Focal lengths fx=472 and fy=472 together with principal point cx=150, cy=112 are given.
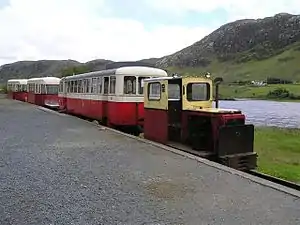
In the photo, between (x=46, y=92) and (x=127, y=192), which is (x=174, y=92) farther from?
(x=46, y=92)

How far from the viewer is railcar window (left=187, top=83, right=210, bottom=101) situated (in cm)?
1338

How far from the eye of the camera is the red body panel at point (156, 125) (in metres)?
14.1

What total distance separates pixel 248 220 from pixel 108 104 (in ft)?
46.5

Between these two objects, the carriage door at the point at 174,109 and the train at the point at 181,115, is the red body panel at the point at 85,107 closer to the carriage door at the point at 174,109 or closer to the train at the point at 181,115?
the train at the point at 181,115

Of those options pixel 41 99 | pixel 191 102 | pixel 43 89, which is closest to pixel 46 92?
pixel 43 89

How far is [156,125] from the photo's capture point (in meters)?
14.7

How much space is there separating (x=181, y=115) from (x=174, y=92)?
2.31 feet

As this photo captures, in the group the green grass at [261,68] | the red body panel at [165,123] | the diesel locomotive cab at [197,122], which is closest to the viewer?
the diesel locomotive cab at [197,122]

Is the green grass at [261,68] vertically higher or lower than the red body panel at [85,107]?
higher

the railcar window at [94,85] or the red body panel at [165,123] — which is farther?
the railcar window at [94,85]

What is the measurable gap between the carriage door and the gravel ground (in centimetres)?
150

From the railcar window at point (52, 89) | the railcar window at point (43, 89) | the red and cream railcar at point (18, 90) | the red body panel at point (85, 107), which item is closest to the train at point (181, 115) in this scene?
the red body panel at point (85, 107)

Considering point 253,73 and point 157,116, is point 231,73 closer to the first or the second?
point 253,73

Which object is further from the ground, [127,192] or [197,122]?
[197,122]
